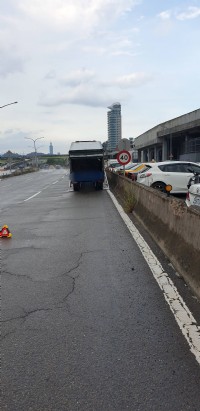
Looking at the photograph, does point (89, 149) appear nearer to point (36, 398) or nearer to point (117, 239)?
point (117, 239)

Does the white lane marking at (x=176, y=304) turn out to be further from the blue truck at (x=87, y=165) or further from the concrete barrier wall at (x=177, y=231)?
the blue truck at (x=87, y=165)

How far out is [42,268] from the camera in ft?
20.2

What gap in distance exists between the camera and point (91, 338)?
3697 mm

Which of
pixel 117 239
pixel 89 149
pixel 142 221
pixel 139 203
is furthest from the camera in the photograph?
pixel 89 149

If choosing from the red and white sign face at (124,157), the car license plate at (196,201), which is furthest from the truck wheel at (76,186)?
the car license plate at (196,201)

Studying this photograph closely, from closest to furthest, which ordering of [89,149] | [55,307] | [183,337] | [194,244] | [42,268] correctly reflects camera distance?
1. [183,337]
2. [55,307]
3. [194,244]
4. [42,268]
5. [89,149]

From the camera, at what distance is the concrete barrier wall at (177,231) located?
5.13m

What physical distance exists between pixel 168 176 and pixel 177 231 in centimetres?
1049

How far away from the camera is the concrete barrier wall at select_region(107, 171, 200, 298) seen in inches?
202

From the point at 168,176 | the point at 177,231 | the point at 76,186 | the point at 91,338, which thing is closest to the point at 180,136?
the point at 76,186

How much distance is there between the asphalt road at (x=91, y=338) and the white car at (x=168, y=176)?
386 inches

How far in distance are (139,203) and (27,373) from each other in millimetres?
9028

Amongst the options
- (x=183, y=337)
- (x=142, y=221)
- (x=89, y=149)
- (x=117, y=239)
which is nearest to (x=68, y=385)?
(x=183, y=337)

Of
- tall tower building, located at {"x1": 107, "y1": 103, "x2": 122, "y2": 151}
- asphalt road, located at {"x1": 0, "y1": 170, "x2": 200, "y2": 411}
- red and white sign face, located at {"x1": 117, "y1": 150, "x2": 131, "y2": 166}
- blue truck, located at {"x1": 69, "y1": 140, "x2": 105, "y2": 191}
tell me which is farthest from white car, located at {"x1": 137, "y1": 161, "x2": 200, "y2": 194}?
tall tower building, located at {"x1": 107, "y1": 103, "x2": 122, "y2": 151}
